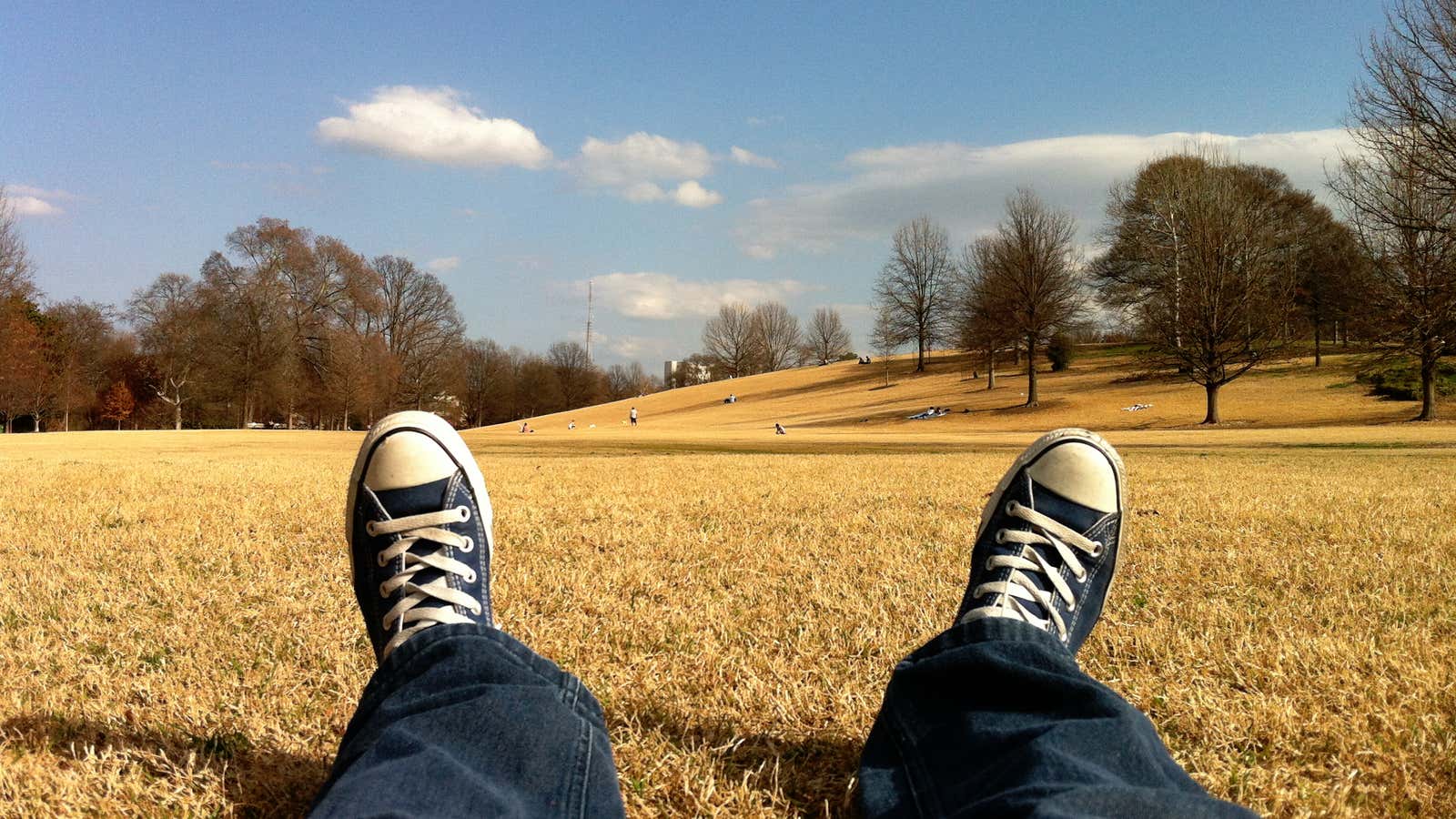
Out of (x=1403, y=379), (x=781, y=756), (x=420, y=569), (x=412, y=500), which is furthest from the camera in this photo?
(x=1403, y=379)

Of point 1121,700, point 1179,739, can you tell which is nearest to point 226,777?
point 1121,700

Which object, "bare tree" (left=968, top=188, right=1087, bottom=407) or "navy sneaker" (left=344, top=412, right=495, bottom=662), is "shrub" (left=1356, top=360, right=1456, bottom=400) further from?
"navy sneaker" (left=344, top=412, right=495, bottom=662)

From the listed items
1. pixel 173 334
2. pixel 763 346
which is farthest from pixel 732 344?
pixel 173 334

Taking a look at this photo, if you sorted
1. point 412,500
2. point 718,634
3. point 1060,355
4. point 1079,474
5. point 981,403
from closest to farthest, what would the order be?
1. point 412,500
2. point 1079,474
3. point 718,634
4. point 981,403
5. point 1060,355

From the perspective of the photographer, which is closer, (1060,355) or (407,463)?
(407,463)

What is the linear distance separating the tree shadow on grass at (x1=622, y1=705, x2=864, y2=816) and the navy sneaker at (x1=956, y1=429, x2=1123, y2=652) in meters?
0.42

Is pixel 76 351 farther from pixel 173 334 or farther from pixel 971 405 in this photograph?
pixel 971 405

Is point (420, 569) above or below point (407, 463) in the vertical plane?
below

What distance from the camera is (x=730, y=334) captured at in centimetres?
8175

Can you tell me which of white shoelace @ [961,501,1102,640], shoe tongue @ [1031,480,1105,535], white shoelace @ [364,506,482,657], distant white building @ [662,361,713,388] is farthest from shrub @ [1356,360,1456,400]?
distant white building @ [662,361,713,388]

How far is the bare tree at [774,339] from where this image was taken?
8112cm

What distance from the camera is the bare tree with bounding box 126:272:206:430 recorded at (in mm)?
44125

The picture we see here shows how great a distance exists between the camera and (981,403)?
41.9 m

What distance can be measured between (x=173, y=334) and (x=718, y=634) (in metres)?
50.5
